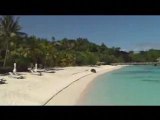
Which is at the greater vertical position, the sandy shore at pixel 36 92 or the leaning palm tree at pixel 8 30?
the leaning palm tree at pixel 8 30

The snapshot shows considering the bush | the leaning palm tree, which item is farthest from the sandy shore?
the leaning palm tree

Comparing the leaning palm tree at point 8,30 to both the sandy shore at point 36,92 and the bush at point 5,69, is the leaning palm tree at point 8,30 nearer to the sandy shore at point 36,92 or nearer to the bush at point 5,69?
the bush at point 5,69

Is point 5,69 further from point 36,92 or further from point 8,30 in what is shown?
point 8,30

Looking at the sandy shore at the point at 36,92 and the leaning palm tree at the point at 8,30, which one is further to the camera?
the leaning palm tree at the point at 8,30

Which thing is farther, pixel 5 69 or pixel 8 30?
pixel 8 30

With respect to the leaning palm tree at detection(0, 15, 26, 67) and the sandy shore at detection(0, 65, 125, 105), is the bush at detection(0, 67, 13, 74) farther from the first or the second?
the sandy shore at detection(0, 65, 125, 105)

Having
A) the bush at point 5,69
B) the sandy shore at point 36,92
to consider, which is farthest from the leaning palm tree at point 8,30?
the sandy shore at point 36,92

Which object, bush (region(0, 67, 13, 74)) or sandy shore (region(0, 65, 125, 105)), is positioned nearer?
sandy shore (region(0, 65, 125, 105))

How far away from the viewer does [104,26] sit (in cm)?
605

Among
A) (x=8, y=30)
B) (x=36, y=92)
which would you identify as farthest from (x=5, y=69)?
(x=8, y=30)
